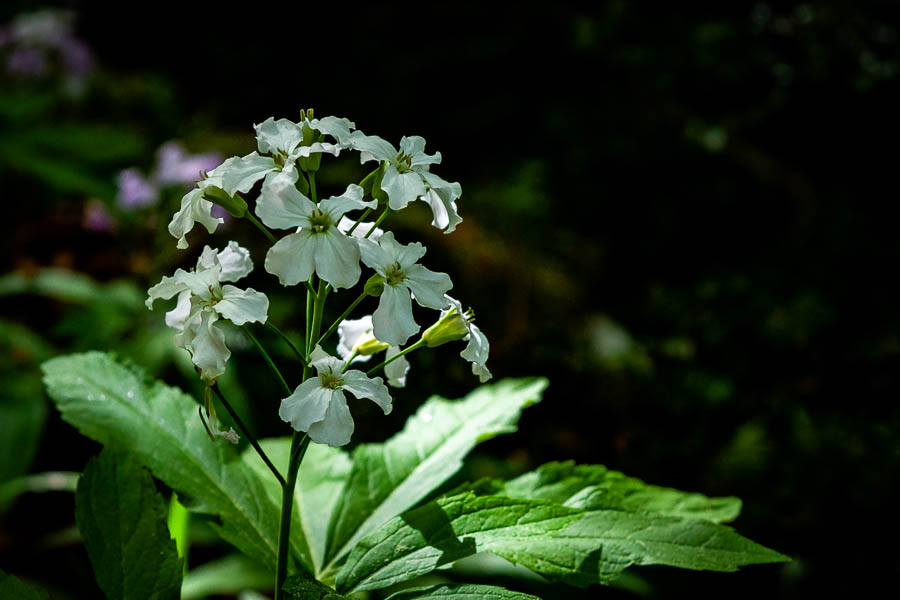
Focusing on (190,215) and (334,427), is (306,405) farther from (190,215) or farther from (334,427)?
(190,215)

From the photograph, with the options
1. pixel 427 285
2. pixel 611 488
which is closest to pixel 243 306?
pixel 427 285

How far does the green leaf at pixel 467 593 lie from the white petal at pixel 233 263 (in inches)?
25.7

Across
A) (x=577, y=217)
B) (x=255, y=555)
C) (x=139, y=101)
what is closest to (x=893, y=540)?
(x=255, y=555)

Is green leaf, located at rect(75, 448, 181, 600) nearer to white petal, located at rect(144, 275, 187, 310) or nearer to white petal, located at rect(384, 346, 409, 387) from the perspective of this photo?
white petal, located at rect(144, 275, 187, 310)

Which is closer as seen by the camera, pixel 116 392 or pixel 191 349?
pixel 191 349

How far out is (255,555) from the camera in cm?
138

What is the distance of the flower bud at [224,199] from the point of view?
4.19 ft

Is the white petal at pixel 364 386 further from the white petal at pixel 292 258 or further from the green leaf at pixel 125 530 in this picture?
the green leaf at pixel 125 530

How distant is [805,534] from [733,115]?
380 cm

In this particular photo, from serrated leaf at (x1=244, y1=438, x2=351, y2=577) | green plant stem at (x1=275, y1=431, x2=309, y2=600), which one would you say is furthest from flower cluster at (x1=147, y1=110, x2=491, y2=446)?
serrated leaf at (x1=244, y1=438, x2=351, y2=577)

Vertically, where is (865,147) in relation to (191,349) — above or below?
above

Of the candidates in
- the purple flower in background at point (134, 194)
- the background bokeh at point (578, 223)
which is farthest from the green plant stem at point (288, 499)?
the purple flower in background at point (134, 194)

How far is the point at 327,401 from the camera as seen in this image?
1148mm

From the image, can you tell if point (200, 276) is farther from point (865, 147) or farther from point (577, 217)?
point (865, 147)
